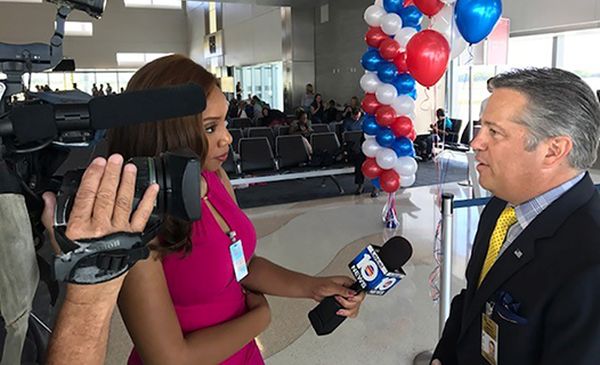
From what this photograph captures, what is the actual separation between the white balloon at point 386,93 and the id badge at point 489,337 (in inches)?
153

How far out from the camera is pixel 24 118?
533 mm

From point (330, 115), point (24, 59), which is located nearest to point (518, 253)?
point (24, 59)

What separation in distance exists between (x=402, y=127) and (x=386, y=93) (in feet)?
1.22

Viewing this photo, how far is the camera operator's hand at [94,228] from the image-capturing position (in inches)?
22.2

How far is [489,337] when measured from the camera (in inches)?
50.1

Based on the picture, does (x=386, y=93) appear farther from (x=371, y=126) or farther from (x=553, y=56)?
(x=553, y=56)

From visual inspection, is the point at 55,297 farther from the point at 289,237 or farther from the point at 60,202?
the point at 289,237

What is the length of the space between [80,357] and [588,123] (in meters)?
1.15

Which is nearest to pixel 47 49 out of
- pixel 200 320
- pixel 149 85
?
pixel 149 85

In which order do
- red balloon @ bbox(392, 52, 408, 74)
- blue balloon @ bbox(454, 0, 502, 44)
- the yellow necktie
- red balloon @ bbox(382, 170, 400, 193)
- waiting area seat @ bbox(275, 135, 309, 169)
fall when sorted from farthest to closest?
waiting area seat @ bbox(275, 135, 309, 169) < red balloon @ bbox(382, 170, 400, 193) < red balloon @ bbox(392, 52, 408, 74) < blue balloon @ bbox(454, 0, 502, 44) < the yellow necktie

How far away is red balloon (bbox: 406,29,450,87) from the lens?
3.94 meters

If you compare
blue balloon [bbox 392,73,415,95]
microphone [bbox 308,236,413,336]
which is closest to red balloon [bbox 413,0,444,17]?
blue balloon [bbox 392,73,415,95]

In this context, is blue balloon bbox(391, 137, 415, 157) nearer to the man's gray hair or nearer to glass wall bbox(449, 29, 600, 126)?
glass wall bbox(449, 29, 600, 126)

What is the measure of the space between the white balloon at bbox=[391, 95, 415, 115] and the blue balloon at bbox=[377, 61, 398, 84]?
210 millimetres
